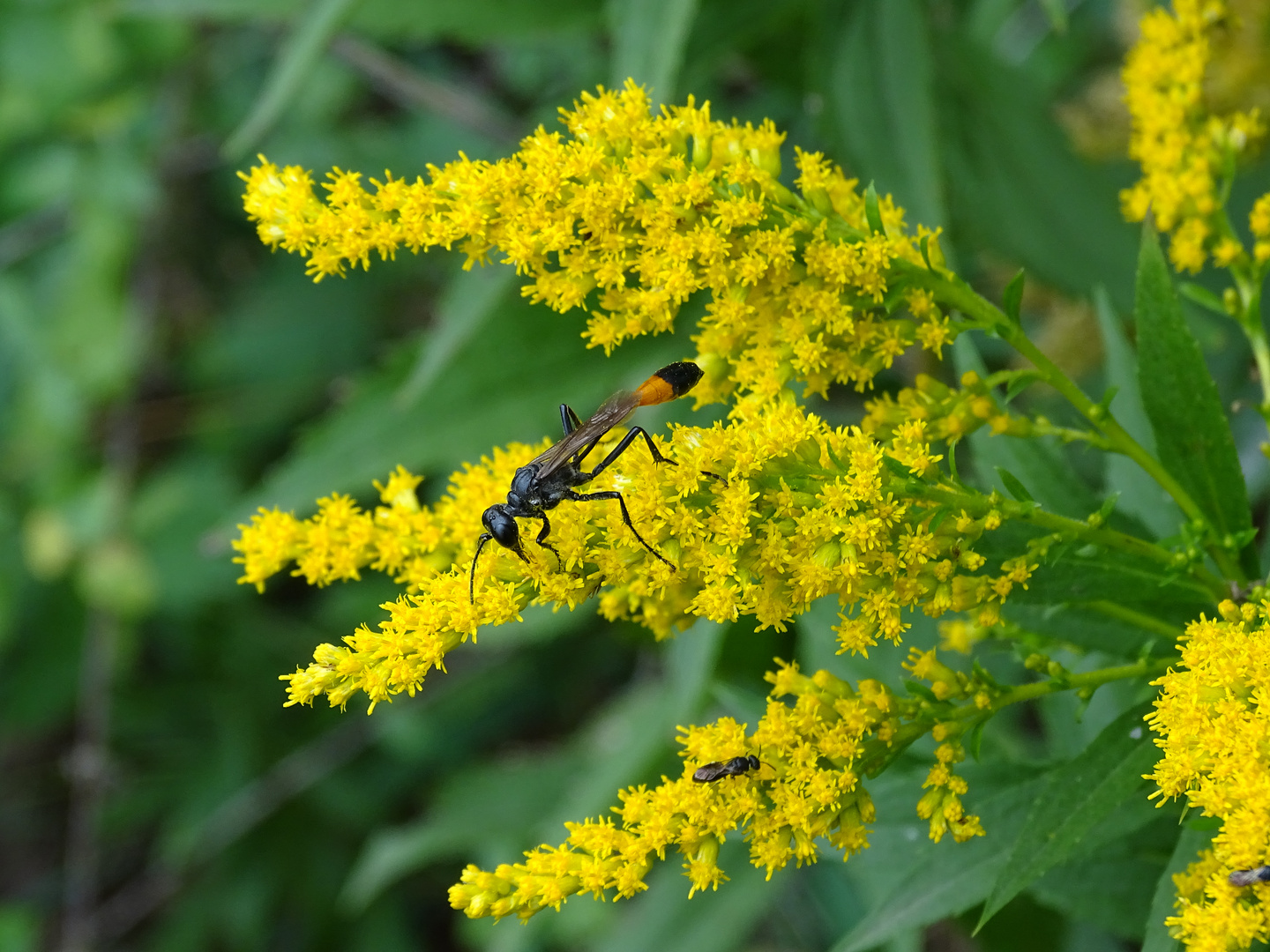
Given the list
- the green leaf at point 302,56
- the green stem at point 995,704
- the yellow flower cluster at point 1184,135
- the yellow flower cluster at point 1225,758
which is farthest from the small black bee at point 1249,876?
the green leaf at point 302,56

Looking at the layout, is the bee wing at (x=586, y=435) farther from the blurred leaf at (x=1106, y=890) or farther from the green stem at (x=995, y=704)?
the blurred leaf at (x=1106, y=890)

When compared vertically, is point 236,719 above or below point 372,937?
above

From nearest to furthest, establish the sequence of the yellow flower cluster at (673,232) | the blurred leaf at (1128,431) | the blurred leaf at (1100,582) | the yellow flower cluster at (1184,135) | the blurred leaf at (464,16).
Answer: the yellow flower cluster at (673,232)
the blurred leaf at (1100,582)
the yellow flower cluster at (1184,135)
the blurred leaf at (1128,431)
the blurred leaf at (464,16)

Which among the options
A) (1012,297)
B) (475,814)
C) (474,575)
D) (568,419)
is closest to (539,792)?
(475,814)

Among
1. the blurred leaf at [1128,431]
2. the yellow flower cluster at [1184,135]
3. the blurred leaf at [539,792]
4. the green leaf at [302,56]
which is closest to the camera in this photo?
the yellow flower cluster at [1184,135]

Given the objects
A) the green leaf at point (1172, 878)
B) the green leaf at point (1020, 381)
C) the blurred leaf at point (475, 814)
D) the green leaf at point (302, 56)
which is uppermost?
the green leaf at point (302, 56)

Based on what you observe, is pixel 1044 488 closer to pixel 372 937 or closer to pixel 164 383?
pixel 372 937

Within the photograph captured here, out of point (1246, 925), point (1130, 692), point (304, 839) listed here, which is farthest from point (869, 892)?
point (304, 839)

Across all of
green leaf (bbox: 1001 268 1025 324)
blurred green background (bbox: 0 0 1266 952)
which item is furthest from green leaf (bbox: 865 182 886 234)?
blurred green background (bbox: 0 0 1266 952)
